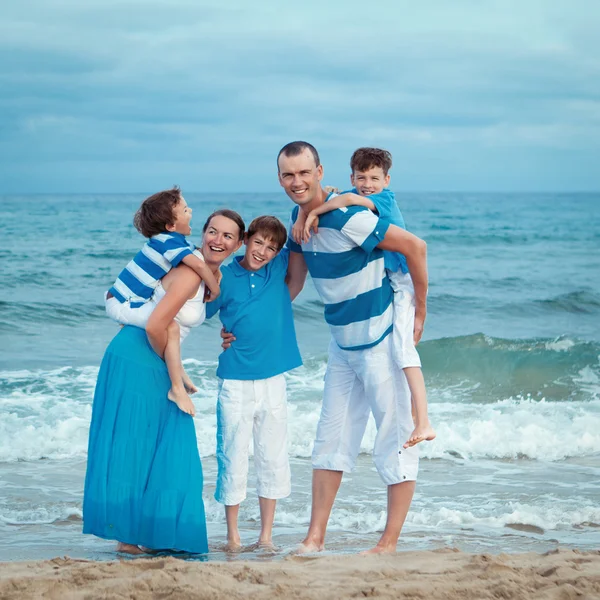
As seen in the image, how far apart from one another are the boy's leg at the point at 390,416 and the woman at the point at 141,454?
90 centimetres

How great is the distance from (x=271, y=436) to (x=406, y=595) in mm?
1324

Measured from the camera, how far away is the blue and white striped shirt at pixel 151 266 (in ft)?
12.7

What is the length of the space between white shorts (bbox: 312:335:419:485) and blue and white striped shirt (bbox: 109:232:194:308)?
0.91 m

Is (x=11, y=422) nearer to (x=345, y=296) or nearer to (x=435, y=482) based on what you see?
(x=435, y=482)

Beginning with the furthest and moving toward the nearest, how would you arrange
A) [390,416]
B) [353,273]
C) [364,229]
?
[390,416] < [353,273] < [364,229]

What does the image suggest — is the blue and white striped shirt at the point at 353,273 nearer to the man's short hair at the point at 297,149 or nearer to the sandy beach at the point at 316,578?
the man's short hair at the point at 297,149

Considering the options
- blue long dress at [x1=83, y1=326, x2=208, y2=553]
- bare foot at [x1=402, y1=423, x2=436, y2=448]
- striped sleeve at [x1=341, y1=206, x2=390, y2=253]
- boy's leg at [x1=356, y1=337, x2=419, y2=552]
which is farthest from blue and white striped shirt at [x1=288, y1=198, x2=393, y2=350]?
blue long dress at [x1=83, y1=326, x2=208, y2=553]

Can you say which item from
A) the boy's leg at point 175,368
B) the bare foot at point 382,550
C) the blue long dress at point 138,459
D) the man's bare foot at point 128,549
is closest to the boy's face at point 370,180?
the boy's leg at point 175,368

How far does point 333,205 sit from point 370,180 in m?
0.62

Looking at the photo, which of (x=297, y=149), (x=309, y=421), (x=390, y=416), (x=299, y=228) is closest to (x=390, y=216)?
(x=299, y=228)

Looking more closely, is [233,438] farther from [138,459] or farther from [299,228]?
[299,228]

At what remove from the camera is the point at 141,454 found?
3955mm

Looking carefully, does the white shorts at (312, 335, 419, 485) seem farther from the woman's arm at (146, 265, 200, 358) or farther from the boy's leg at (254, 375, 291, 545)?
the woman's arm at (146, 265, 200, 358)

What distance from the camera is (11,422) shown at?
291 inches
